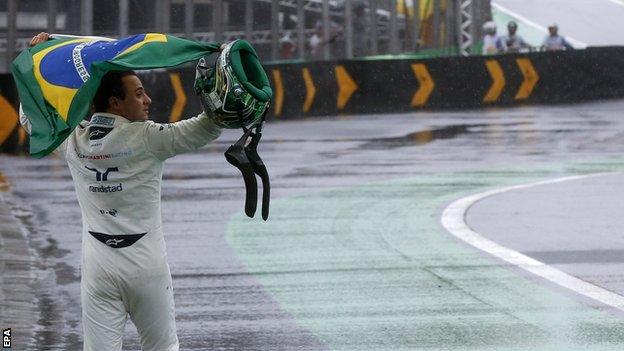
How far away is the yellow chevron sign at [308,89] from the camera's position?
3036 centimetres

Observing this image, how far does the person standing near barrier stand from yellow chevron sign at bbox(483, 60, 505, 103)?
2655 centimetres

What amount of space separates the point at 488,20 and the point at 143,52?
117 ft

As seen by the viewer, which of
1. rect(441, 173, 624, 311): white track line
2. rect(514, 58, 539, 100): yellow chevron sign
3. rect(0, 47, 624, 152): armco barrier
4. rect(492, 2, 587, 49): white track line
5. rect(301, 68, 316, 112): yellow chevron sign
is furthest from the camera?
rect(492, 2, 587, 49): white track line

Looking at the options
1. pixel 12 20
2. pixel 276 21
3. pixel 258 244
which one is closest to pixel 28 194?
pixel 258 244

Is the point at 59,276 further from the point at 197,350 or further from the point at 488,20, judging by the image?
the point at 488,20

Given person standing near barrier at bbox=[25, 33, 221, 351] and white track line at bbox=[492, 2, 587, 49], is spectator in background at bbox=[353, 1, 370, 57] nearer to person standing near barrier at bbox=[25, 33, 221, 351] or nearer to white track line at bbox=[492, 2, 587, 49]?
white track line at bbox=[492, 2, 587, 49]

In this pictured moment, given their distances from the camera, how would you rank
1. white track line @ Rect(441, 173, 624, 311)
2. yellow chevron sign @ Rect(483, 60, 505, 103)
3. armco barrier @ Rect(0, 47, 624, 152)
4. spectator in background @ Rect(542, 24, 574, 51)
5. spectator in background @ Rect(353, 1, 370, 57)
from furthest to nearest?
spectator in background @ Rect(542, 24, 574, 51)
spectator in background @ Rect(353, 1, 370, 57)
yellow chevron sign @ Rect(483, 60, 505, 103)
armco barrier @ Rect(0, 47, 624, 152)
white track line @ Rect(441, 173, 624, 311)

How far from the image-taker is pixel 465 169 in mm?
19906

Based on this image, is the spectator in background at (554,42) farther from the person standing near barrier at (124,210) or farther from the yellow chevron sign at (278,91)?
the person standing near barrier at (124,210)

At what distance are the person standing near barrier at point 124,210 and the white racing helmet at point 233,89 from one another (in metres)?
0.12

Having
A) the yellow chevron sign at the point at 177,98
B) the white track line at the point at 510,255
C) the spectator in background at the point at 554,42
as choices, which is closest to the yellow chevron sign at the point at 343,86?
the yellow chevron sign at the point at 177,98

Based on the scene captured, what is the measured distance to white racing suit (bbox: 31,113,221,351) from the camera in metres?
6.52

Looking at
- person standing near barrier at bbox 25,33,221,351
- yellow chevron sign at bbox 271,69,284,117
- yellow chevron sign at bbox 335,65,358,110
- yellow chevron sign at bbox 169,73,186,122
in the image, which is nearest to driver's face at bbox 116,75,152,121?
person standing near barrier at bbox 25,33,221,351

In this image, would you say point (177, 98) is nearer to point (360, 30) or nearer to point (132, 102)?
point (360, 30)
